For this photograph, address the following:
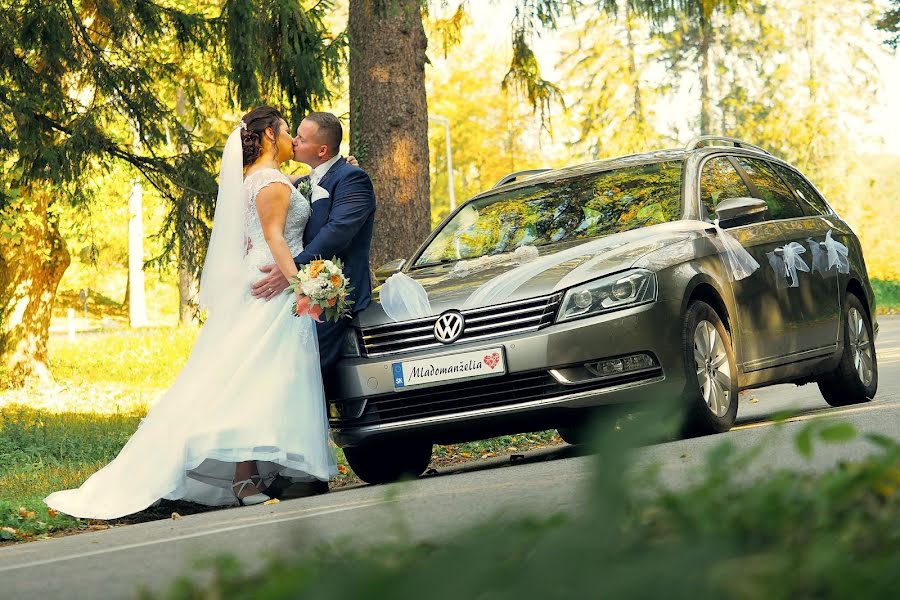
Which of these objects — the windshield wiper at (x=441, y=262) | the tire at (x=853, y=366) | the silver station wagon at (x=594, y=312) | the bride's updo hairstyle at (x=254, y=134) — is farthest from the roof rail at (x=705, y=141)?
the bride's updo hairstyle at (x=254, y=134)

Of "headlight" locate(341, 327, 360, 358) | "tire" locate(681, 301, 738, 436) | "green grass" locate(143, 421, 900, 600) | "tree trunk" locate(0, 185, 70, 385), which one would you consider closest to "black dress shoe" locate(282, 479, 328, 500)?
"headlight" locate(341, 327, 360, 358)

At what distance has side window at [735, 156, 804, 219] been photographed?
368 inches

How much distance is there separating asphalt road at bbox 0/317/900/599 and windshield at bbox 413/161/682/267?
4.42ft

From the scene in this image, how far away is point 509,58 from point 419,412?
287 inches

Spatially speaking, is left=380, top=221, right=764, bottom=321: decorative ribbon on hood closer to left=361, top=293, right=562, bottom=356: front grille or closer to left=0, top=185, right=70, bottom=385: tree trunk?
left=361, top=293, right=562, bottom=356: front grille

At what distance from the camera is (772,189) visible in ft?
31.2

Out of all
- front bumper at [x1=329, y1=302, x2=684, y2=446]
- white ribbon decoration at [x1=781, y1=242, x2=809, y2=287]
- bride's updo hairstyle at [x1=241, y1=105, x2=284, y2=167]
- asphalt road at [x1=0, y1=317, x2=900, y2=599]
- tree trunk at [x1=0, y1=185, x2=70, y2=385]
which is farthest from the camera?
tree trunk at [x1=0, y1=185, x2=70, y2=385]

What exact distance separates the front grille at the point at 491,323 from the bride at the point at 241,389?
69cm

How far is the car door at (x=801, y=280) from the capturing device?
877 centimetres

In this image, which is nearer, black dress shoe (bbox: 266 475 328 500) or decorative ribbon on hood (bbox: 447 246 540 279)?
black dress shoe (bbox: 266 475 328 500)

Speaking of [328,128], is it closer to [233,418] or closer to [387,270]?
[387,270]

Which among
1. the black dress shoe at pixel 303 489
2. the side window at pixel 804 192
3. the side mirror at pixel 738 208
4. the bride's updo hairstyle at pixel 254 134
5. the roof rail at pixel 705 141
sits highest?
the bride's updo hairstyle at pixel 254 134

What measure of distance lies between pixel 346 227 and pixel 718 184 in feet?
8.27

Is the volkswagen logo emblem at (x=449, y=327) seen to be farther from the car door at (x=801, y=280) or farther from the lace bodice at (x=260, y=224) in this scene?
the car door at (x=801, y=280)
